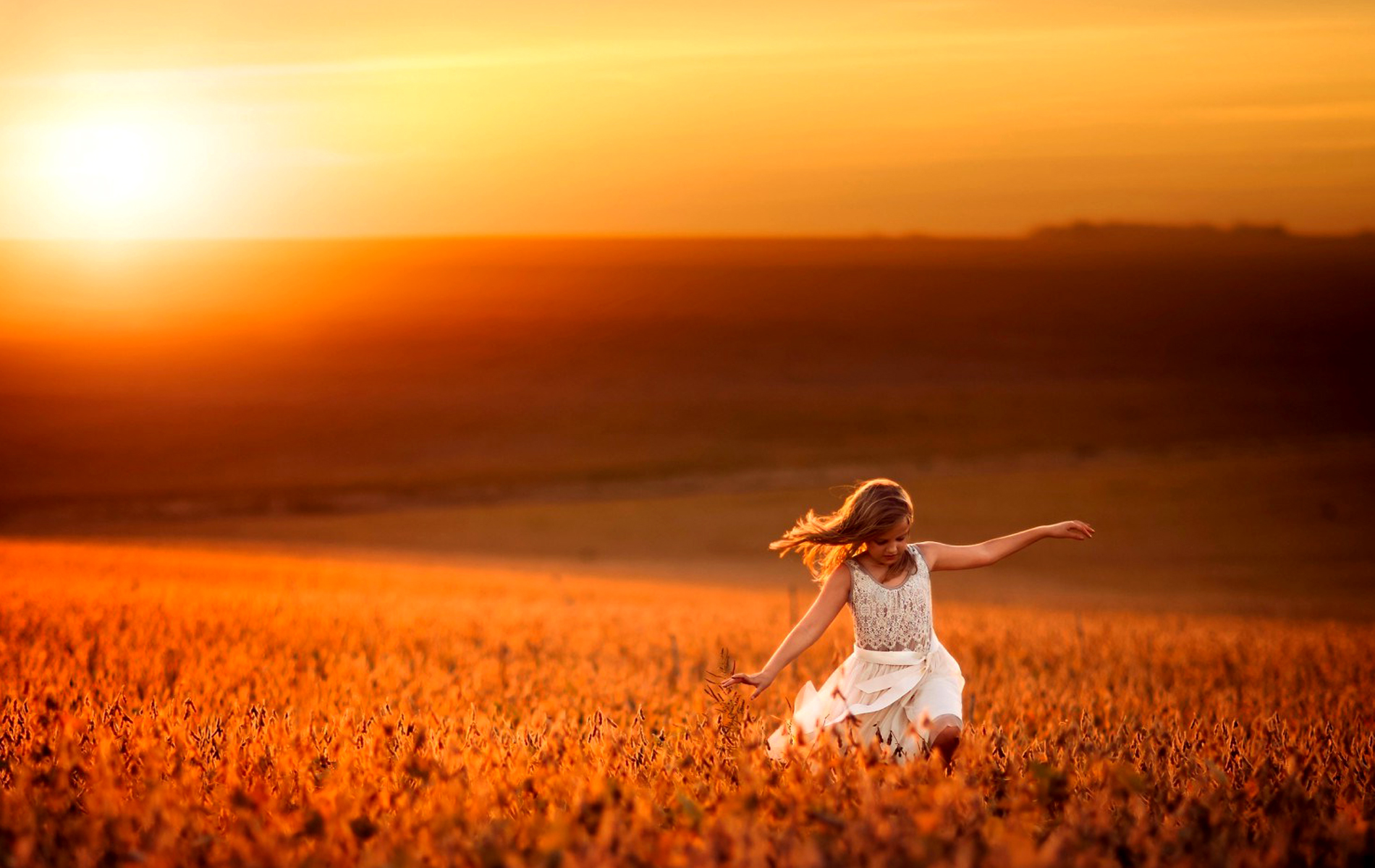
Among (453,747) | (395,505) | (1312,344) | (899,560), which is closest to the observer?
(453,747)

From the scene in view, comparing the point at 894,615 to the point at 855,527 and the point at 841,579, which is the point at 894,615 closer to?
the point at 841,579

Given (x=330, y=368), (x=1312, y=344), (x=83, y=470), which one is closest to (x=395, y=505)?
(x=83, y=470)

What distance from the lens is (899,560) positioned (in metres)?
6.18

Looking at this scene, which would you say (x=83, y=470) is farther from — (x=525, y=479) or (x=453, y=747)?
(x=453, y=747)

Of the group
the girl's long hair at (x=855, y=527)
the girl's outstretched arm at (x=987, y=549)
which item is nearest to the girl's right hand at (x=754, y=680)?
the girl's long hair at (x=855, y=527)

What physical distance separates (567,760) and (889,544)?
187 cm

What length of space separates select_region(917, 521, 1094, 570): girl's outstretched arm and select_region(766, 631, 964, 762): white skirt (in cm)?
40

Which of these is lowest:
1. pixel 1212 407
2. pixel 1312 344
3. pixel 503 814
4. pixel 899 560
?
pixel 503 814

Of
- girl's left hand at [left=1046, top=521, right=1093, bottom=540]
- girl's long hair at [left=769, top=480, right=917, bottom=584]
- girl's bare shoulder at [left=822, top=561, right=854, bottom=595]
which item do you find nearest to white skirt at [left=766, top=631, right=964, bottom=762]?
girl's bare shoulder at [left=822, top=561, right=854, bottom=595]

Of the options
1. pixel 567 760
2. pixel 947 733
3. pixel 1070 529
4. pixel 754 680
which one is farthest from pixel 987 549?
pixel 567 760

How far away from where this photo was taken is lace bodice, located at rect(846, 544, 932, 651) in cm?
604

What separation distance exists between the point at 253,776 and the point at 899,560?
10.3 feet

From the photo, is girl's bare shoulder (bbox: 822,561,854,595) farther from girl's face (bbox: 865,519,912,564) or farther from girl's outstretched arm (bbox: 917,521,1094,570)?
girl's outstretched arm (bbox: 917,521,1094,570)

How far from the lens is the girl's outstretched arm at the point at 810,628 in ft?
18.0
